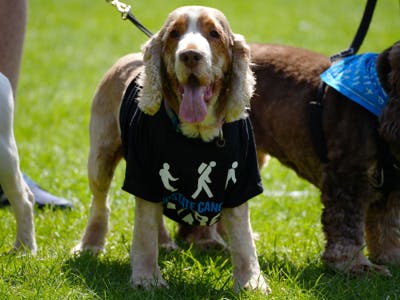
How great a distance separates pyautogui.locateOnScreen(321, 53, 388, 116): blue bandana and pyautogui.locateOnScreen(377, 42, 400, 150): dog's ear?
0.22ft

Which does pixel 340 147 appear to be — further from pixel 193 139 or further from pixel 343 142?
pixel 193 139

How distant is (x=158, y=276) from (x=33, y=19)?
13411mm

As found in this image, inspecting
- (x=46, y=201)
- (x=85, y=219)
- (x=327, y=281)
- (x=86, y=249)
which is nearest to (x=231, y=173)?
(x=327, y=281)

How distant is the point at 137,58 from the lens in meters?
4.79

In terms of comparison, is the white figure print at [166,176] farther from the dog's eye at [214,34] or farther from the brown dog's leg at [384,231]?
the brown dog's leg at [384,231]

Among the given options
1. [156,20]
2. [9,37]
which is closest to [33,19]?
[156,20]

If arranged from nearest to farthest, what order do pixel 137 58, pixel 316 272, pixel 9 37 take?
pixel 316 272, pixel 137 58, pixel 9 37

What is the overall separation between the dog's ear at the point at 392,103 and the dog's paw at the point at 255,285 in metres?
1.12

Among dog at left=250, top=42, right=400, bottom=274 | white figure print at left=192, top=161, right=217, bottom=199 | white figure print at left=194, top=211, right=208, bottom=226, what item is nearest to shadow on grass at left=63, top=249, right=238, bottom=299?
white figure print at left=194, top=211, right=208, bottom=226

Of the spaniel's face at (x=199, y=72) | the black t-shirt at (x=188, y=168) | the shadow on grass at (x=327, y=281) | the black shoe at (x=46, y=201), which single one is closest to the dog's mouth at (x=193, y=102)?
the spaniel's face at (x=199, y=72)

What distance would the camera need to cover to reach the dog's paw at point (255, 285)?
3912 millimetres

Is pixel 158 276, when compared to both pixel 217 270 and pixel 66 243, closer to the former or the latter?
pixel 217 270

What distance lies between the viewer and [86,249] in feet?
15.6

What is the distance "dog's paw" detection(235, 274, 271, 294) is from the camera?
154 inches
